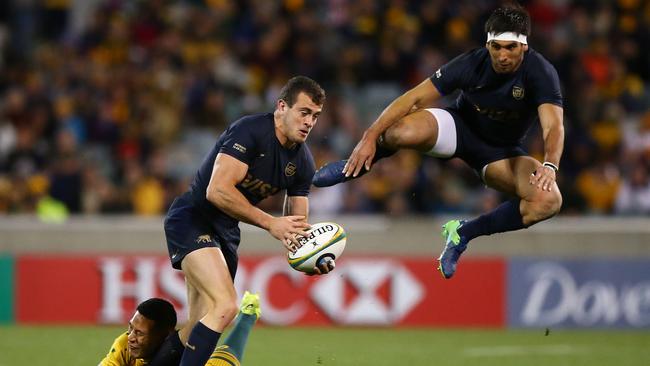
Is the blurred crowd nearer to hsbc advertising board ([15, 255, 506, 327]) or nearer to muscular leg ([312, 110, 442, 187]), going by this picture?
hsbc advertising board ([15, 255, 506, 327])

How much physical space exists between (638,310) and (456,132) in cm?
545

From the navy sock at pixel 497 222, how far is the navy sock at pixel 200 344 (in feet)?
6.76

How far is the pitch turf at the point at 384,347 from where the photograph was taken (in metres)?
10.5

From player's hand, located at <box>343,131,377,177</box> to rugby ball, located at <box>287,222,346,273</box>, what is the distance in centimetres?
52

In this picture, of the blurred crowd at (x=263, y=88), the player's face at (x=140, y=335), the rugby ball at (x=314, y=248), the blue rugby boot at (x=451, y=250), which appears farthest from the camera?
the blurred crowd at (x=263, y=88)

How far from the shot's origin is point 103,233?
13.1 metres

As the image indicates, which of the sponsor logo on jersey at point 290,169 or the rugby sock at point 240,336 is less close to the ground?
the sponsor logo on jersey at point 290,169

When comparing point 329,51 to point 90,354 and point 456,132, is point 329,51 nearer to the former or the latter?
point 90,354

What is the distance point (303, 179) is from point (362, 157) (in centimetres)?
41

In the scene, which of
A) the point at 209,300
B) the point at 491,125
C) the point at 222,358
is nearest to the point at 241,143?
the point at 209,300

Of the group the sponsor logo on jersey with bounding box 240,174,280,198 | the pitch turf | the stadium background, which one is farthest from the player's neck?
the stadium background

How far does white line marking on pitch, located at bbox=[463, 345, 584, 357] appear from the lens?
11.1m

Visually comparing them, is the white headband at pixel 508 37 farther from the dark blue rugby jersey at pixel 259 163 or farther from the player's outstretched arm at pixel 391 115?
the dark blue rugby jersey at pixel 259 163

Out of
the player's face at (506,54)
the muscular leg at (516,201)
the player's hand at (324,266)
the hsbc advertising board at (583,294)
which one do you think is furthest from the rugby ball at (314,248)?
the hsbc advertising board at (583,294)
